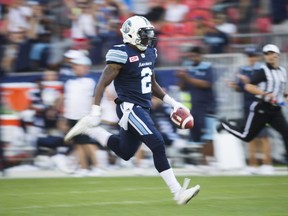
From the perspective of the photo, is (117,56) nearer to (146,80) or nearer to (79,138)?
(146,80)

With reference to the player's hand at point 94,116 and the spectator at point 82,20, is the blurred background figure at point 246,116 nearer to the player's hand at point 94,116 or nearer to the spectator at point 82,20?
the spectator at point 82,20

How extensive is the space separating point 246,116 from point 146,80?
14.3 feet

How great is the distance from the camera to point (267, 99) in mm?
11469

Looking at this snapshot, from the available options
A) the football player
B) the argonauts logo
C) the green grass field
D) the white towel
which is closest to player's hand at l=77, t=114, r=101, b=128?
the football player

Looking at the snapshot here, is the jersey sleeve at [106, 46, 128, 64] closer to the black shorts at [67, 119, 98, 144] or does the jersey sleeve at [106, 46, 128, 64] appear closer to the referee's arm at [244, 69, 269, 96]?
the referee's arm at [244, 69, 269, 96]

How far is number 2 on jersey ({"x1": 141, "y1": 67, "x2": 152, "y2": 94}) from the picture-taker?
8.44m

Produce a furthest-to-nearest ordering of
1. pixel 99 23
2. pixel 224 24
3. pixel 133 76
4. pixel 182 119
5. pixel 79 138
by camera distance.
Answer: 1. pixel 99 23
2. pixel 224 24
3. pixel 79 138
4. pixel 182 119
5. pixel 133 76

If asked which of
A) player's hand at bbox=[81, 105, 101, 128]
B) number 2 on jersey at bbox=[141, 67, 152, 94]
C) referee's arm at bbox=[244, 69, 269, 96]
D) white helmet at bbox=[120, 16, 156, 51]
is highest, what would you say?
white helmet at bbox=[120, 16, 156, 51]

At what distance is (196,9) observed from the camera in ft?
49.9

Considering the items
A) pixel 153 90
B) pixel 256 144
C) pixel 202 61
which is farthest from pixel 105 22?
pixel 153 90

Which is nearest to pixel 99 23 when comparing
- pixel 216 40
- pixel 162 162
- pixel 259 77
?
pixel 216 40

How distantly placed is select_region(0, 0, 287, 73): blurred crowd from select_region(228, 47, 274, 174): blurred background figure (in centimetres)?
124

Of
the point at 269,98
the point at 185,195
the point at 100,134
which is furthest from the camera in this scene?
the point at 269,98

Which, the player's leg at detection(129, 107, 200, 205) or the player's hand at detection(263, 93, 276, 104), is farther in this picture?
the player's hand at detection(263, 93, 276, 104)
